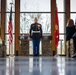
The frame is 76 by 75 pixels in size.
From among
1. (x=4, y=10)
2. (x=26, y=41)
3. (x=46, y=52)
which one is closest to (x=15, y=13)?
(x=4, y=10)

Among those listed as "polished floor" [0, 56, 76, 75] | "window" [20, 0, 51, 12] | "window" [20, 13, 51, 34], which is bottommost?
"polished floor" [0, 56, 76, 75]

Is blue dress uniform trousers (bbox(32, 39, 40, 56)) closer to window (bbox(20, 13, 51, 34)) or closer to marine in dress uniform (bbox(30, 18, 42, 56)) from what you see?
marine in dress uniform (bbox(30, 18, 42, 56))

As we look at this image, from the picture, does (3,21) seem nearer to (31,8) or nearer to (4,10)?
(4,10)

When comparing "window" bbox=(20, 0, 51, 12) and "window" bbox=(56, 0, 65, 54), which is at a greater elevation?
"window" bbox=(20, 0, 51, 12)

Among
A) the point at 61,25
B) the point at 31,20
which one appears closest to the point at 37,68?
the point at 61,25

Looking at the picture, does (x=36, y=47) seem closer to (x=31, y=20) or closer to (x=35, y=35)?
(x=35, y=35)

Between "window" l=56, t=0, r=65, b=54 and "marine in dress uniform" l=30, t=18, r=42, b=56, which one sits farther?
"window" l=56, t=0, r=65, b=54

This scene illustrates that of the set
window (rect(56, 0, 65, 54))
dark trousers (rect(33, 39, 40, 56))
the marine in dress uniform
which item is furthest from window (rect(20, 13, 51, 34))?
dark trousers (rect(33, 39, 40, 56))

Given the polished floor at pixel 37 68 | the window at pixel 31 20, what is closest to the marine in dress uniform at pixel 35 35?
the window at pixel 31 20

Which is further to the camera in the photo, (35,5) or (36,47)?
(35,5)

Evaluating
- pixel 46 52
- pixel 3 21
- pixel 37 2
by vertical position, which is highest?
pixel 37 2

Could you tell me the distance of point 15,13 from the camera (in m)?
13.9

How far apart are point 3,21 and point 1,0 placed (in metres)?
1.15

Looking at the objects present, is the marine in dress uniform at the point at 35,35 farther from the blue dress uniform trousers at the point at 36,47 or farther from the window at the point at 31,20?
the window at the point at 31,20
